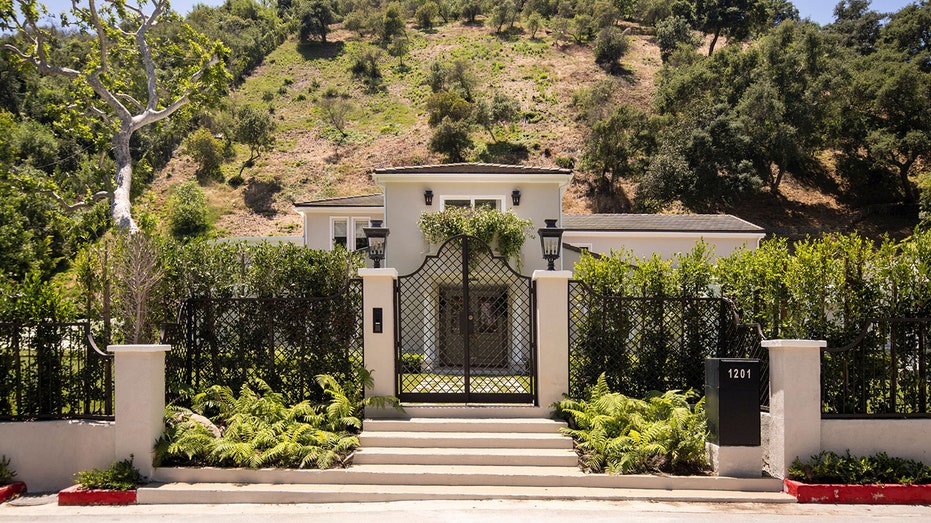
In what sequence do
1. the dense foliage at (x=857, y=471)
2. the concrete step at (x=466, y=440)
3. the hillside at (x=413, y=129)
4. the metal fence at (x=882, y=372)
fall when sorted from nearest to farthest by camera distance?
the dense foliage at (x=857, y=471), the metal fence at (x=882, y=372), the concrete step at (x=466, y=440), the hillside at (x=413, y=129)

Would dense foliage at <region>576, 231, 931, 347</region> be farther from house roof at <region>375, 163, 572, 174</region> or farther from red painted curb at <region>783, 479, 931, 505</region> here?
house roof at <region>375, 163, 572, 174</region>

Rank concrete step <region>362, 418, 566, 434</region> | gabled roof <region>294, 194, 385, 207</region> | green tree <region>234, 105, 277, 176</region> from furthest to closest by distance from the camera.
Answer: green tree <region>234, 105, 277, 176</region> < gabled roof <region>294, 194, 385, 207</region> < concrete step <region>362, 418, 566, 434</region>

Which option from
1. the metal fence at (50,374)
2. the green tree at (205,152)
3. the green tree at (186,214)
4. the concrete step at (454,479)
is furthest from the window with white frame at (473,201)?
the green tree at (205,152)

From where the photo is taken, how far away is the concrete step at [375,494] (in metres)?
7.73

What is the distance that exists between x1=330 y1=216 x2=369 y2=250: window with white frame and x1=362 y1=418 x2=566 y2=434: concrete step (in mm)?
13211

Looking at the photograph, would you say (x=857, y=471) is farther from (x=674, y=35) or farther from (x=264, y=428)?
(x=674, y=35)

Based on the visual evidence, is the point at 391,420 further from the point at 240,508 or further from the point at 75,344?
the point at 75,344

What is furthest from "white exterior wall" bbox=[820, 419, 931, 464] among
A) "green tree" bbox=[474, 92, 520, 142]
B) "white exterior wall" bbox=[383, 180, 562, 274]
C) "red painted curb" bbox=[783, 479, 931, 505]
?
"green tree" bbox=[474, 92, 520, 142]

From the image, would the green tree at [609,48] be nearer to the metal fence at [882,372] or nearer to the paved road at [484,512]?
the metal fence at [882,372]

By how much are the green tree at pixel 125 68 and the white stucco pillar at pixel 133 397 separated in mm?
8597

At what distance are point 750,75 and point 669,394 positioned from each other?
43.3m

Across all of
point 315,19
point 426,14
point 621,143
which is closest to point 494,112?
point 621,143

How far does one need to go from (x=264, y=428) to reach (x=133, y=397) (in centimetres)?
165

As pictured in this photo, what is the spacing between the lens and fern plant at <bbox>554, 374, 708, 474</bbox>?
8.21 meters
